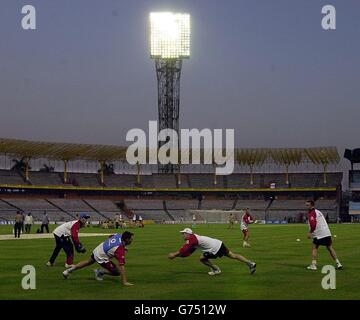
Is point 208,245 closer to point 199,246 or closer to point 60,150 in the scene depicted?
point 199,246

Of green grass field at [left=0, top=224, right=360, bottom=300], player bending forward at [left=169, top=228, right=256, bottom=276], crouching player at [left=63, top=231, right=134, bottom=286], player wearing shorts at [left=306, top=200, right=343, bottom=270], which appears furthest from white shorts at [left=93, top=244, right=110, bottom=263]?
player wearing shorts at [left=306, top=200, right=343, bottom=270]

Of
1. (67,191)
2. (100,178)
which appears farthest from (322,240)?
(100,178)

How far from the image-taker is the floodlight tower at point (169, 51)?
9057 cm

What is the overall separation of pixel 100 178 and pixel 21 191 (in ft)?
63.1

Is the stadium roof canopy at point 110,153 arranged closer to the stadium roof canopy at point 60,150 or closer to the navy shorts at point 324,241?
the stadium roof canopy at point 60,150

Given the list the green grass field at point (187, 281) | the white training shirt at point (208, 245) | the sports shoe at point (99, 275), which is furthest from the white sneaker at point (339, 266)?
the sports shoe at point (99, 275)

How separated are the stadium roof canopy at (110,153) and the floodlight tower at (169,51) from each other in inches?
441

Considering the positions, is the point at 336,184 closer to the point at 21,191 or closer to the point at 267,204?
the point at 267,204

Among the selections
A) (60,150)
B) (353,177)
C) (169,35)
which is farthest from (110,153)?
(353,177)

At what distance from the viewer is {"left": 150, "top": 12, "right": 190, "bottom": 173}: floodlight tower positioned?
90569 millimetres

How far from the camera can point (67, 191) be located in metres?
112

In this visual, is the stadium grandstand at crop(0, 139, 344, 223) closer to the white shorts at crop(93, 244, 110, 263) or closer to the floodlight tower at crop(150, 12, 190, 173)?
the floodlight tower at crop(150, 12, 190, 173)

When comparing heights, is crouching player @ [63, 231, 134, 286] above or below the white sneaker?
above

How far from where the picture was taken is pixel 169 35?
9388cm
